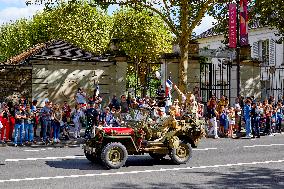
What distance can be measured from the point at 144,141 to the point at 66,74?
39.0 feet

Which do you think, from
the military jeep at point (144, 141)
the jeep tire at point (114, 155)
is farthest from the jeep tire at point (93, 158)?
the jeep tire at point (114, 155)

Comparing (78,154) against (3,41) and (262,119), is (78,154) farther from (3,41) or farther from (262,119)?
(3,41)

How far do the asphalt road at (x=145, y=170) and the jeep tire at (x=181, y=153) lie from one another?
9.3 inches

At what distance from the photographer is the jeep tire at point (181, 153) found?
13914 millimetres

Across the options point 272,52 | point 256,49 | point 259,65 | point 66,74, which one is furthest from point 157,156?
point 256,49

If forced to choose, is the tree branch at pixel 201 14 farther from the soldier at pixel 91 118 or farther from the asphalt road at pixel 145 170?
the asphalt road at pixel 145 170

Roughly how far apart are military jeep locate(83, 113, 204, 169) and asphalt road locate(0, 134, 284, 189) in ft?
1.08

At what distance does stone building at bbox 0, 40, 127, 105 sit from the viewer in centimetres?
2381

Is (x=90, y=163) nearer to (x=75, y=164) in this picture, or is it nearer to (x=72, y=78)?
(x=75, y=164)

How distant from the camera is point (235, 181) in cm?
1159

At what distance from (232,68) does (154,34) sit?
77.9 ft

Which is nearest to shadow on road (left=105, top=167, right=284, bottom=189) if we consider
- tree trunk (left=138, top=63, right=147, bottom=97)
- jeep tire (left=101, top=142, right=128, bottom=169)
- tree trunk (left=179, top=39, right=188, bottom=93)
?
jeep tire (left=101, top=142, right=128, bottom=169)

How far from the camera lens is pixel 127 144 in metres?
13.4

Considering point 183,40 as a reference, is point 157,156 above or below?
below
